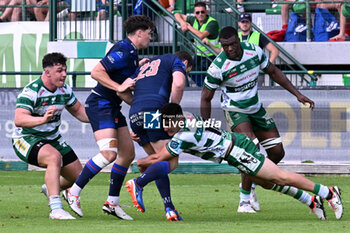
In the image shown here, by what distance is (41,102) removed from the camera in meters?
9.73

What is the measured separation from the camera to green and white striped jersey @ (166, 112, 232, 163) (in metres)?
8.73

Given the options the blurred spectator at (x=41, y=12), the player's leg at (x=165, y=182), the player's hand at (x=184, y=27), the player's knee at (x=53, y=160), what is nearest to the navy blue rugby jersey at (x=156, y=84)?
the player's leg at (x=165, y=182)

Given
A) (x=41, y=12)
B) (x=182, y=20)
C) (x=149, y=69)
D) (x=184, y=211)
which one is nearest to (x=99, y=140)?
(x=149, y=69)

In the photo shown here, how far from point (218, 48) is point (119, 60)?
840cm

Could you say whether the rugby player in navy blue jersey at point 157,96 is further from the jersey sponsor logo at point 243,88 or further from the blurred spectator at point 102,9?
the blurred spectator at point 102,9

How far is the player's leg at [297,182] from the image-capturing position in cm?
896

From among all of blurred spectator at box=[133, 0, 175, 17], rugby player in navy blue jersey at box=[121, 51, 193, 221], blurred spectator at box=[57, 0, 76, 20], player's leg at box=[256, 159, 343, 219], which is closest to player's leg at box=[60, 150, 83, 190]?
rugby player in navy blue jersey at box=[121, 51, 193, 221]

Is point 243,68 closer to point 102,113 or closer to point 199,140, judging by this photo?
point 102,113

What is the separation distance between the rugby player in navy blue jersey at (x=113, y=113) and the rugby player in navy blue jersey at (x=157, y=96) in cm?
17

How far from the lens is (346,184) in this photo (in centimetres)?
1381

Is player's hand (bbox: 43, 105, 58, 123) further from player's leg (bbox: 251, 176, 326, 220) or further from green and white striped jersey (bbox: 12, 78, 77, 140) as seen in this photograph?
player's leg (bbox: 251, 176, 326, 220)

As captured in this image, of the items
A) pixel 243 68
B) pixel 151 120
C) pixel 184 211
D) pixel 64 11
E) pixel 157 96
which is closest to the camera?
pixel 151 120

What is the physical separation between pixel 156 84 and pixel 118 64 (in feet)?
1.85

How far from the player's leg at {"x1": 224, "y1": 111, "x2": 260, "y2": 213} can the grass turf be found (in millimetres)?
161
